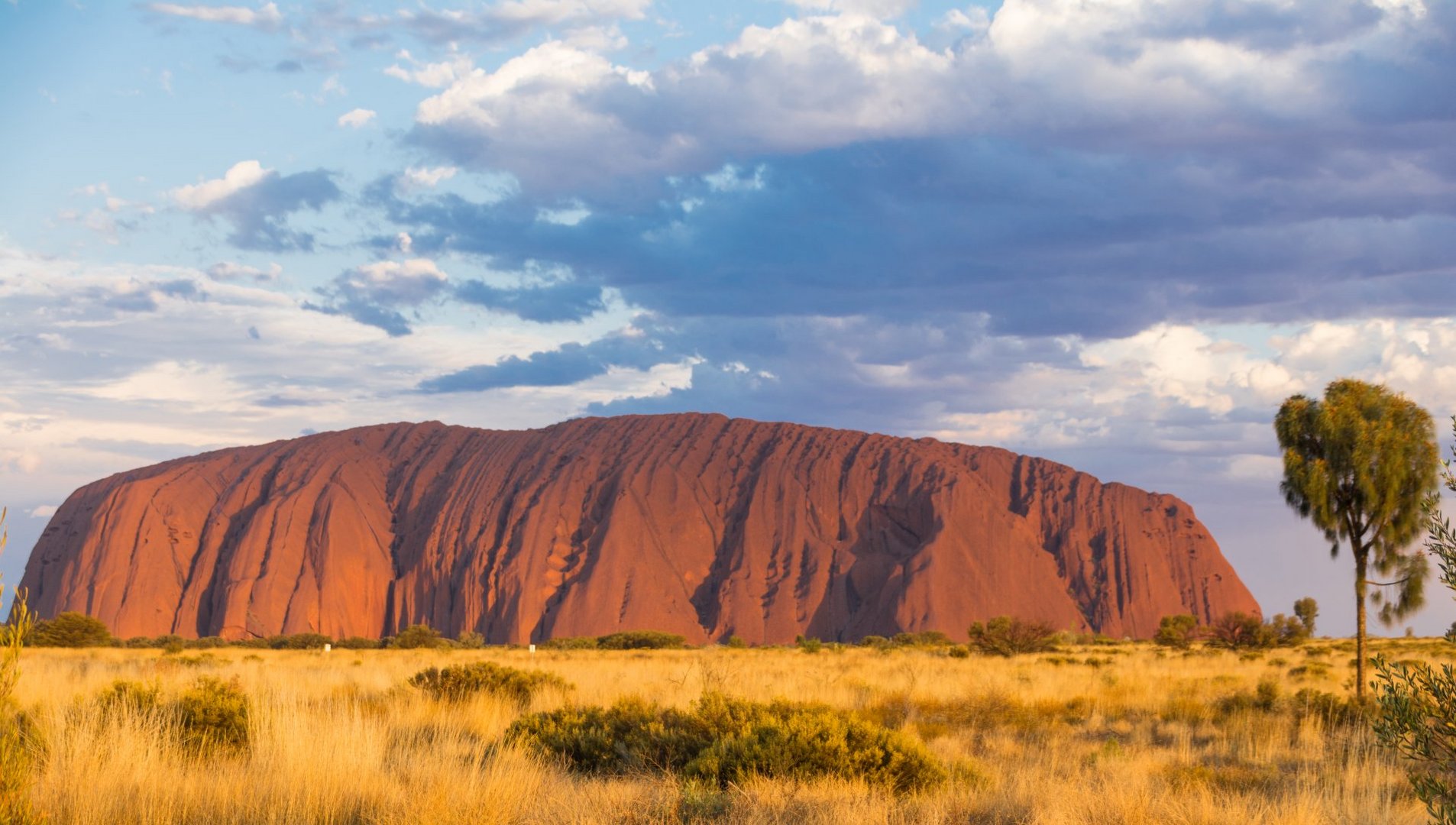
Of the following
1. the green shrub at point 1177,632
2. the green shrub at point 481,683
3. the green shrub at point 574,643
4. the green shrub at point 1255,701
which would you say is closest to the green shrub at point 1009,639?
the green shrub at point 1177,632

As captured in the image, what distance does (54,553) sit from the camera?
3676 inches

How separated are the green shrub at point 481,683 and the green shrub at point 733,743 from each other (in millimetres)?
4347

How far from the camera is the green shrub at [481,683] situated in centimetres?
1655

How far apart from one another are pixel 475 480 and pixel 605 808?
89807 millimetres

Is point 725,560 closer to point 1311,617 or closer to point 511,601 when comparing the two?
point 511,601

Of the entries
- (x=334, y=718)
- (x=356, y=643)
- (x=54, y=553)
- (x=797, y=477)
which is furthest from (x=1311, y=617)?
(x=54, y=553)

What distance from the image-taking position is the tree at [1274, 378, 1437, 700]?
17.2 m

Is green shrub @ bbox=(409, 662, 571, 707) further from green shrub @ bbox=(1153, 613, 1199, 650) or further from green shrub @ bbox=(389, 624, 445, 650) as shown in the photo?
green shrub @ bbox=(389, 624, 445, 650)

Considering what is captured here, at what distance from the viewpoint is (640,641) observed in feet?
217

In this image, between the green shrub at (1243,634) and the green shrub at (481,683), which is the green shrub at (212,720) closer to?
the green shrub at (481,683)

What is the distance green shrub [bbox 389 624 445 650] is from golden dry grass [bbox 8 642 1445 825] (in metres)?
45.4

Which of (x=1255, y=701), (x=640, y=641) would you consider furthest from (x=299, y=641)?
(x=1255, y=701)

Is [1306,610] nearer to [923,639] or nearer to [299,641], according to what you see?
[923,639]

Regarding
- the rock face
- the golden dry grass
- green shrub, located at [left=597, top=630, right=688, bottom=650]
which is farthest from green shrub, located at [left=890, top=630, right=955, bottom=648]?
the golden dry grass
